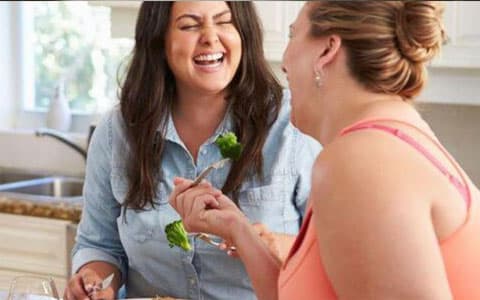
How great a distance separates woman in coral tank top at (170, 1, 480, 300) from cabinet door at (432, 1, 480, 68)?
1179mm

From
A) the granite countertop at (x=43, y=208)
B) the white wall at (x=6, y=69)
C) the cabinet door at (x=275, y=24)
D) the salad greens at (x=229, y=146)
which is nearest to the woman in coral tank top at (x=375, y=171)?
the salad greens at (x=229, y=146)

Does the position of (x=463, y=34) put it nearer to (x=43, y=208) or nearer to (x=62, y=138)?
(x=43, y=208)

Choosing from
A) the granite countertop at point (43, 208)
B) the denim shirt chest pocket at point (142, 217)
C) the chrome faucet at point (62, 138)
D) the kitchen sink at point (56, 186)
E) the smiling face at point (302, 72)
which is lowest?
the kitchen sink at point (56, 186)

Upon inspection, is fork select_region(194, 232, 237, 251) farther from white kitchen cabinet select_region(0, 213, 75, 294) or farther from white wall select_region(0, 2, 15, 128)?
white wall select_region(0, 2, 15, 128)

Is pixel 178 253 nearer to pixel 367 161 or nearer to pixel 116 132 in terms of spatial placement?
pixel 116 132

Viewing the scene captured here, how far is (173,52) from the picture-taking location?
5.81ft

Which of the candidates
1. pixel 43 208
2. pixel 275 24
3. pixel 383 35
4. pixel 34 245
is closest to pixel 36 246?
pixel 34 245

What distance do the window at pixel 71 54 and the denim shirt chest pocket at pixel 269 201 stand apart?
1.76m

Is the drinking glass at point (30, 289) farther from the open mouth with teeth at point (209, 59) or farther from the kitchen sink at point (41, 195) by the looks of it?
the kitchen sink at point (41, 195)

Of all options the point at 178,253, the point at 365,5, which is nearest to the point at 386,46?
the point at 365,5

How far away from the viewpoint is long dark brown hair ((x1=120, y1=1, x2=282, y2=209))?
1755mm

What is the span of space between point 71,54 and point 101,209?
186cm

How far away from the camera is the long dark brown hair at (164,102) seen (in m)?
1.75

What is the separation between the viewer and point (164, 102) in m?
1.83
